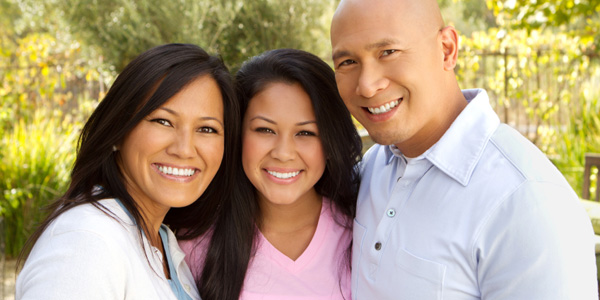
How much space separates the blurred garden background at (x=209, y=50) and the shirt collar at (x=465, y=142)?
12.8ft

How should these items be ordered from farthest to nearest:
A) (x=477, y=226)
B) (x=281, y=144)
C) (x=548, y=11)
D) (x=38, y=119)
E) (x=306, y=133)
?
(x=38, y=119) → (x=548, y=11) → (x=306, y=133) → (x=281, y=144) → (x=477, y=226)

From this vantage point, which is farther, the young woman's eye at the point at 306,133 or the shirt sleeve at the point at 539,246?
the young woman's eye at the point at 306,133

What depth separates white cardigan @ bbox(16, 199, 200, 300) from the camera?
1491mm

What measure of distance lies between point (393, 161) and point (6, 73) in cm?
735

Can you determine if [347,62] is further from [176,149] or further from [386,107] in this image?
[176,149]

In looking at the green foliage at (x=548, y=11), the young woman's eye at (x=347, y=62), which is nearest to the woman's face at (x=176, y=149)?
the young woman's eye at (x=347, y=62)

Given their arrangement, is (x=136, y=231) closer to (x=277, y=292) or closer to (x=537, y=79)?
(x=277, y=292)

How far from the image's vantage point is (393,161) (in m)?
2.24

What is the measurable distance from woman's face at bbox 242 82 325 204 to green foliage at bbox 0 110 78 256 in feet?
12.5

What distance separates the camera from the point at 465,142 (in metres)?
1.88

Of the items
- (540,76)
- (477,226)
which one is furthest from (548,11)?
(477,226)

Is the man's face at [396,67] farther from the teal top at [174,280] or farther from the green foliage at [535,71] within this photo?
the green foliage at [535,71]

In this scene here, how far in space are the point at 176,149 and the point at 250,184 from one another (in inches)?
29.0

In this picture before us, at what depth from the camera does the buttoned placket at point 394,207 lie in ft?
6.54
